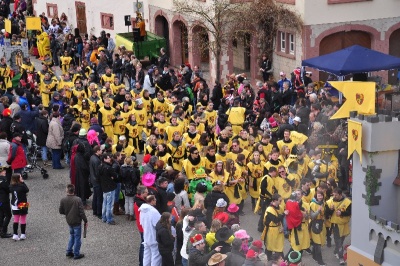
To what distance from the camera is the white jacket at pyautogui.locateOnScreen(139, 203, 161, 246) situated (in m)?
16.2

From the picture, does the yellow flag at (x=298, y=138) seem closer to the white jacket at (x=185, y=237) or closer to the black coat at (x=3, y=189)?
the white jacket at (x=185, y=237)

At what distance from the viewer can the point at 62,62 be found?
33.3 metres

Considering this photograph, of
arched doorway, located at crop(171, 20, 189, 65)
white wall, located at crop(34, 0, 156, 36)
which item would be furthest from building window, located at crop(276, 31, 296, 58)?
white wall, located at crop(34, 0, 156, 36)

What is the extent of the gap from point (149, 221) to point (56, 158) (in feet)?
26.2

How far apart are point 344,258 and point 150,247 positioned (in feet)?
12.2

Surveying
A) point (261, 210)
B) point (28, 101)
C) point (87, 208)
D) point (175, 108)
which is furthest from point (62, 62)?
point (261, 210)

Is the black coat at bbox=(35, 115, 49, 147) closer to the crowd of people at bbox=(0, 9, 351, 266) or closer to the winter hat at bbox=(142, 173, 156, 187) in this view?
the crowd of people at bbox=(0, 9, 351, 266)

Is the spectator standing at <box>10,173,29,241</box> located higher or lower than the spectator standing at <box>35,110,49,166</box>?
lower

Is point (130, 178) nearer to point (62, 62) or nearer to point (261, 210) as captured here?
point (261, 210)

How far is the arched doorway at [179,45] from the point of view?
36406 mm

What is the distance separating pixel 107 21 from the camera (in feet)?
137

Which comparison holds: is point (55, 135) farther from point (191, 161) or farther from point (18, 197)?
point (191, 161)

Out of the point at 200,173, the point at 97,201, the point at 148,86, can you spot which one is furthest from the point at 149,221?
the point at 148,86

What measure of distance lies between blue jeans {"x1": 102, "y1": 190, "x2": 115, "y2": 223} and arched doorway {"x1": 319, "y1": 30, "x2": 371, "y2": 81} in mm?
12550
